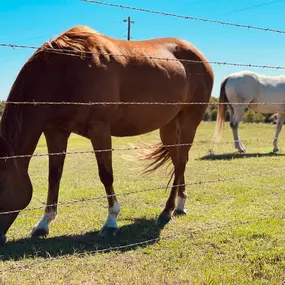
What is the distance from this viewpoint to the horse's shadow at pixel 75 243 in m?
3.32

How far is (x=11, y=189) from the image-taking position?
3.37m

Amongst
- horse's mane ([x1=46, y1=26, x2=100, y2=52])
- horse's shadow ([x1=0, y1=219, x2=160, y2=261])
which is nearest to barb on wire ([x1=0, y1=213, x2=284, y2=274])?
horse's shadow ([x1=0, y1=219, x2=160, y2=261])

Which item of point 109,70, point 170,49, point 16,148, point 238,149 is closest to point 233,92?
point 238,149

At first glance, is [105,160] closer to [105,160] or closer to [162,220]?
[105,160]

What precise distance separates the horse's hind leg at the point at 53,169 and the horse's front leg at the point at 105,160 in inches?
18.4

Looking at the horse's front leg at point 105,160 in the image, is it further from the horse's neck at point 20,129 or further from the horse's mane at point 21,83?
the horse's mane at point 21,83

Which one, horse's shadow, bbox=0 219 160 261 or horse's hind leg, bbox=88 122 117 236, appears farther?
horse's hind leg, bbox=88 122 117 236

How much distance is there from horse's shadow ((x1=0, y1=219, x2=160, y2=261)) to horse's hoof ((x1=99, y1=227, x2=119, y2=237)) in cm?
3

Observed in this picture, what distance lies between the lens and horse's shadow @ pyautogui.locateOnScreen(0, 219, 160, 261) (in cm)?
332

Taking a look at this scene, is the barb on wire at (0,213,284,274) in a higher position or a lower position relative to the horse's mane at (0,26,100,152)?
lower

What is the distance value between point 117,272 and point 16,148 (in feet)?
4.48

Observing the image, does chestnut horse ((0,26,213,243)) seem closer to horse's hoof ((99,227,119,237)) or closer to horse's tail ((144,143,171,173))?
horse's hoof ((99,227,119,237))

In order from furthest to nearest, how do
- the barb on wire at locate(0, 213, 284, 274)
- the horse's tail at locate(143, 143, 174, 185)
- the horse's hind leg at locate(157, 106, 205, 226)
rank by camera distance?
the horse's tail at locate(143, 143, 174, 185)
the horse's hind leg at locate(157, 106, 205, 226)
the barb on wire at locate(0, 213, 284, 274)

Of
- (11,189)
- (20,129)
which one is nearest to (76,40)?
(20,129)
